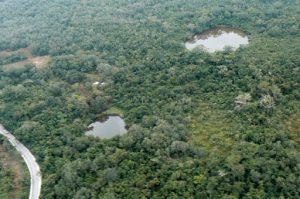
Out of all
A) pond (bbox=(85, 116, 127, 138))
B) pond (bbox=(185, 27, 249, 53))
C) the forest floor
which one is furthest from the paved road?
pond (bbox=(185, 27, 249, 53))

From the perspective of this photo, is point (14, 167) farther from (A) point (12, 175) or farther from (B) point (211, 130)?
(B) point (211, 130)

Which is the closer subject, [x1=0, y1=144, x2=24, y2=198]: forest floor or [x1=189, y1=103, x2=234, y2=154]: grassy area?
[x1=0, y1=144, x2=24, y2=198]: forest floor

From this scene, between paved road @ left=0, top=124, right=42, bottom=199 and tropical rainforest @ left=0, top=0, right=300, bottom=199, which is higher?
tropical rainforest @ left=0, top=0, right=300, bottom=199

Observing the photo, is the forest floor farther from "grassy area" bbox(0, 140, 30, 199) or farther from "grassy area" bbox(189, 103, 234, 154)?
"grassy area" bbox(189, 103, 234, 154)

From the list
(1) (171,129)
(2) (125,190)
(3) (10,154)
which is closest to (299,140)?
(1) (171,129)

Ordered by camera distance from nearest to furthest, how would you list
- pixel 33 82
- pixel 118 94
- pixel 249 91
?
pixel 249 91 → pixel 118 94 → pixel 33 82

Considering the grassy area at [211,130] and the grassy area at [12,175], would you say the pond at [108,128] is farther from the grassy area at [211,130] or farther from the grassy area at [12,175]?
the grassy area at [211,130]

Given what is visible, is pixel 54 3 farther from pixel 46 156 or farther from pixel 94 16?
pixel 46 156
